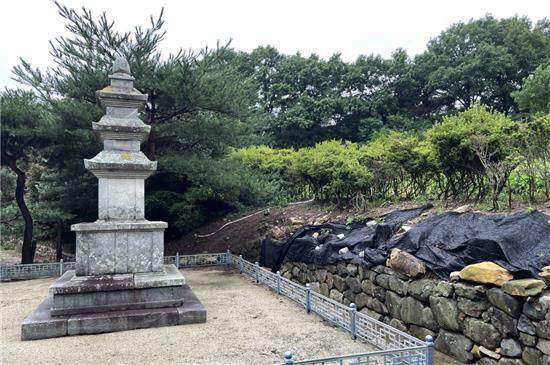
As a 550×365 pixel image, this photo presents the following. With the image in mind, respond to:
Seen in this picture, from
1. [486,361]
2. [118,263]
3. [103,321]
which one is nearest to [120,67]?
[118,263]

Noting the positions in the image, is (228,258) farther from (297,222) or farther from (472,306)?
(472,306)

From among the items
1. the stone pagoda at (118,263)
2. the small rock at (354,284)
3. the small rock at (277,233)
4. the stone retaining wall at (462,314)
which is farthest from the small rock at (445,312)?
the small rock at (277,233)

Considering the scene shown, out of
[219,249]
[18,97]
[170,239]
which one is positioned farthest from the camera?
[170,239]

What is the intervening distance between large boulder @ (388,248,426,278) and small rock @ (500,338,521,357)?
65.8 inches

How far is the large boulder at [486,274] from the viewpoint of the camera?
534 cm

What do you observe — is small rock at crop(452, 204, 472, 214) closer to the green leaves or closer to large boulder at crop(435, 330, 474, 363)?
large boulder at crop(435, 330, 474, 363)

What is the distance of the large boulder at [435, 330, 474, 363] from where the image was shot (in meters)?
5.83

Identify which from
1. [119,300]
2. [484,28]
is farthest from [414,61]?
[119,300]

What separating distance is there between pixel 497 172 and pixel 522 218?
7.21ft

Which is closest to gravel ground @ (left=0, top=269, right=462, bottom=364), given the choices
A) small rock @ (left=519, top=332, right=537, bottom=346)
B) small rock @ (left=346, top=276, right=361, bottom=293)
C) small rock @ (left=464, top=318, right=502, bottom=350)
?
small rock @ (left=464, top=318, right=502, bottom=350)

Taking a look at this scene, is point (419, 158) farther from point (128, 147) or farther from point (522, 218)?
point (128, 147)

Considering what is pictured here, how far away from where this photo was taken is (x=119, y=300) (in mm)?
7406

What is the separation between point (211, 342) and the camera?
643 centimetres

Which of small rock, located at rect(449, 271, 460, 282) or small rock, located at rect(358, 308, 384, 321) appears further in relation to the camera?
small rock, located at rect(358, 308, 384, 321)
